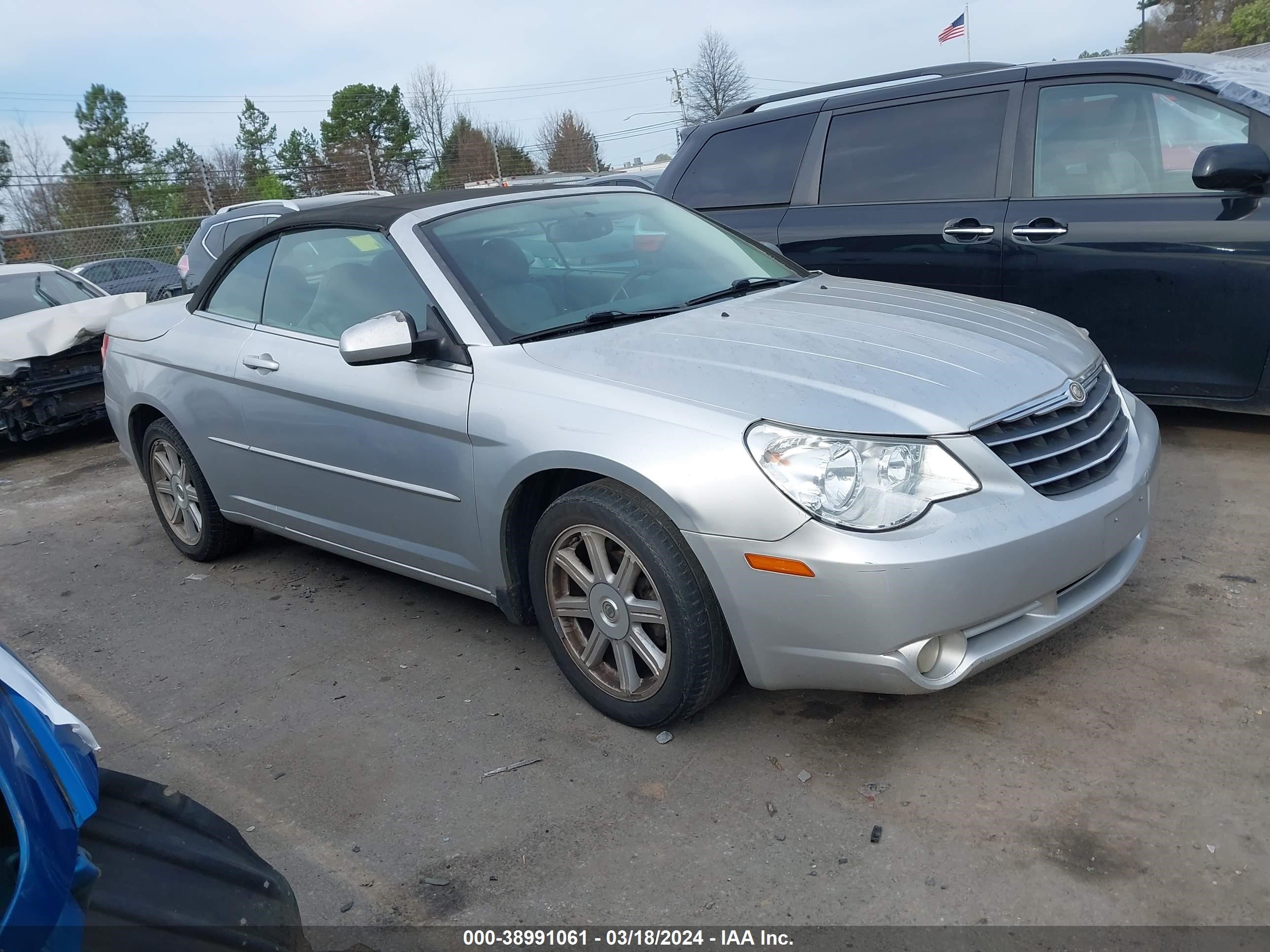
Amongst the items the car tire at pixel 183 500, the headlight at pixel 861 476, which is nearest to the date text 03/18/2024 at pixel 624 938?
the headlight at pixel 861 476

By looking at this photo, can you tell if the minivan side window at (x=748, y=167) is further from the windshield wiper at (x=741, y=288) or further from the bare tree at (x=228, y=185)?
the bare tree at (x=228, y=185)

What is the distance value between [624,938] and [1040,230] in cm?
395

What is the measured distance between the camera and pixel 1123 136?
496 centimetres

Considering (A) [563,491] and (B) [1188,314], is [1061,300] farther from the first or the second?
(A) [563,491]

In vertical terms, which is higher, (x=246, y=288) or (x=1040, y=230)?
(x=246, y=288)

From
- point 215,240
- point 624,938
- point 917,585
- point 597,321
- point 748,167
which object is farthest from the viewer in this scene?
point 215,240

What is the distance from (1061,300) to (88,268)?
17.7 metres

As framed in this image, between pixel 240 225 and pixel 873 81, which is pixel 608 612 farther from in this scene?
pixel 240 225

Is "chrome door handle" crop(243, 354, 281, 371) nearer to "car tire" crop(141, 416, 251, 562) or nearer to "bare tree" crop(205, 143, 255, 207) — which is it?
"car tire" crop(141, 416, 251, 562)

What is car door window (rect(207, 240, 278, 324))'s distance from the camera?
4484 millimetres

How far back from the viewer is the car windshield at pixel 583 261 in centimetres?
362

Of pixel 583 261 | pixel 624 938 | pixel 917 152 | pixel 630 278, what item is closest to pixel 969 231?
pixel 917 152

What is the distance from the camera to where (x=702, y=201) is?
6.38 meters

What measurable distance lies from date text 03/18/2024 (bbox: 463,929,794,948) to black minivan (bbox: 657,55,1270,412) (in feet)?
11.7
